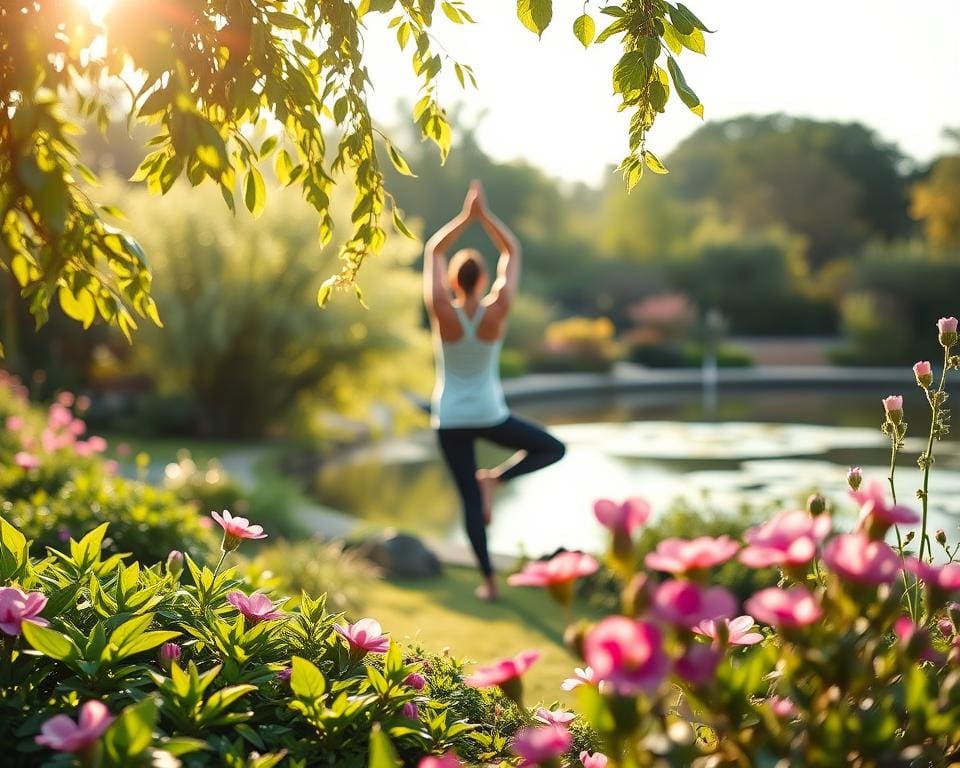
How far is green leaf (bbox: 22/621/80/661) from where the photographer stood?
1.87 meters

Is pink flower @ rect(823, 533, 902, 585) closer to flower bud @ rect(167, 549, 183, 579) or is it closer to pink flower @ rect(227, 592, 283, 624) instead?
pink flower @ rect(227, 592, 283, 624)

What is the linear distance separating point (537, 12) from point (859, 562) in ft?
4.44

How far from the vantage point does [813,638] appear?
137 cm

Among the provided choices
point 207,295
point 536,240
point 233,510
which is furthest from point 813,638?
point 536,240

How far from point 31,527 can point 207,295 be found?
340 inches

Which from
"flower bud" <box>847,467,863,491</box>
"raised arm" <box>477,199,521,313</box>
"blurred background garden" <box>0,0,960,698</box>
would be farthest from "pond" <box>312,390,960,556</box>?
"flower bud" <box>847,467,863,491</box>

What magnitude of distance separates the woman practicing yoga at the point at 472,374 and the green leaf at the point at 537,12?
2.85 meters

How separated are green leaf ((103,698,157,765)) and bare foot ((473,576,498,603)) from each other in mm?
4161

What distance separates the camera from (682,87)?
2.09 metres

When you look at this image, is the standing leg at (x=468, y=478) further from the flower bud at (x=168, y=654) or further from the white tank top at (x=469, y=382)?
the flower bud at (x=168, y=654)

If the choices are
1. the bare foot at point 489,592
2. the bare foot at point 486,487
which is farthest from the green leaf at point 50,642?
the bare foot at point 489,592

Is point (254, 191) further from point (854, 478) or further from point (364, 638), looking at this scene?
point (854, 478)

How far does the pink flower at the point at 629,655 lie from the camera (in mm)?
1152

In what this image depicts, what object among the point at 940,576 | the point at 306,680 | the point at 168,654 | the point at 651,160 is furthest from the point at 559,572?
the point at 651,160
